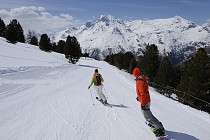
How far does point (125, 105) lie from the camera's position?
45.9 feet

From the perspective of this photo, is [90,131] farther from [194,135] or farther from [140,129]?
[194,135]

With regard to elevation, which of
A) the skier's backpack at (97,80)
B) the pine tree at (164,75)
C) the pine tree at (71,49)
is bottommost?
the pine tree at (164,75)

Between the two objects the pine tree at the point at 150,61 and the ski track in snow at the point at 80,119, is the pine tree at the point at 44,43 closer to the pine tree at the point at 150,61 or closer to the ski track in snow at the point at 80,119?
the pine tree at the point at 150,61

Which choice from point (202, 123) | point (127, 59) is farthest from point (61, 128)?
point (127, 59)

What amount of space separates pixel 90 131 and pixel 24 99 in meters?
6.10

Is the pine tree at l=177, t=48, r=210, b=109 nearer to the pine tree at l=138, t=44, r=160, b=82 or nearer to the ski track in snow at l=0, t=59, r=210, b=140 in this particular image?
the ski track in snow at l=0, t=59, r=210, b=140

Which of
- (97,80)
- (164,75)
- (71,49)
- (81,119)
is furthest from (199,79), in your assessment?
(71,49)

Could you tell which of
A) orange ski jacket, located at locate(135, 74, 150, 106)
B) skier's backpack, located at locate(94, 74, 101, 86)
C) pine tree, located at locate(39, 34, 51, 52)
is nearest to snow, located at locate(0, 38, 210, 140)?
skier's backpack, located at locate(94, 74, 101, 86)

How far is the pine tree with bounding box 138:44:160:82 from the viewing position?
48.0 meters

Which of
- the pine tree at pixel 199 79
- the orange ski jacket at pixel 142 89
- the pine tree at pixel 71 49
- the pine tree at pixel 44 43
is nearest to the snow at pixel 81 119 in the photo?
the orange ski jacket at pixel 142 89

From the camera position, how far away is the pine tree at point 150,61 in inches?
1890

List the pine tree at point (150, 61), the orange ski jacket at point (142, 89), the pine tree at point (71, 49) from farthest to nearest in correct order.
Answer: the pine tree at point (71, 49)
the pine tree at point (150, 61)
the orange ski jacket at point (142, 89)

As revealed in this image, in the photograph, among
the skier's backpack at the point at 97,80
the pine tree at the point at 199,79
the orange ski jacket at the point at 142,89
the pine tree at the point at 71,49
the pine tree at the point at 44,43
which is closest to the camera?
the orange ski jacket at the point at 142,89

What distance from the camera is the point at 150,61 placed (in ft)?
158
